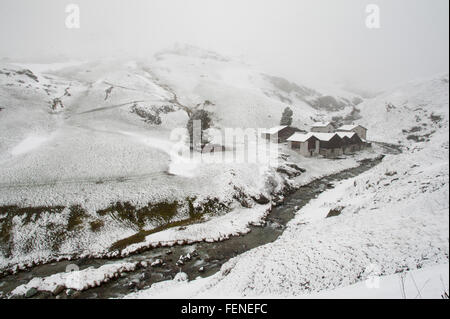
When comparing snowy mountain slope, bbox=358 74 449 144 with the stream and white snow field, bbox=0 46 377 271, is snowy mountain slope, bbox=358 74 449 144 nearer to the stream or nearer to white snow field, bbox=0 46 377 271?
white snow field, bbox=0 46 377 271

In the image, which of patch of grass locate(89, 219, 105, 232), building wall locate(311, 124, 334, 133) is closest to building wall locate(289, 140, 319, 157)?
building wall locate(311, 124, 334, 133)

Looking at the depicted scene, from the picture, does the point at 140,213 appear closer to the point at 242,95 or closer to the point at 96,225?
the point at 96,225

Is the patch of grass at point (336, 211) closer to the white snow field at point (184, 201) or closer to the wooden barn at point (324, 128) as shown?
the white snow field at point (184, 201)

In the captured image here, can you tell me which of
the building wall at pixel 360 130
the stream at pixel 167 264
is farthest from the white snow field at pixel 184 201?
the building wall at pixel 360 130

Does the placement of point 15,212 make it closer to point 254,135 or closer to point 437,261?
point 437,261

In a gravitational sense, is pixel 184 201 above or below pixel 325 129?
below

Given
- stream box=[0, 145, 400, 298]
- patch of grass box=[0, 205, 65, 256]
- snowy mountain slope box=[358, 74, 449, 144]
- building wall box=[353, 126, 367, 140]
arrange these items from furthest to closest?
snowy mountain slope box=[358, 74, 449, 144] → building wall box=[353, 126, 367, 140] → patch of grass box=[0, 205, 65, 256] → stream box=[0, 145, 400, 298]

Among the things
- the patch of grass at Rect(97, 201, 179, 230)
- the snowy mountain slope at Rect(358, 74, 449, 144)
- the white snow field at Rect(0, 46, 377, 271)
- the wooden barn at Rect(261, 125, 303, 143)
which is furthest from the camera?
the snowy mountain slope at Rect(358, 74, 449, 144)

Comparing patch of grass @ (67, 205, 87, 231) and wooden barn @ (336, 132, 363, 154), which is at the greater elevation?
wooden barn @ (336, 132, 363, 154)

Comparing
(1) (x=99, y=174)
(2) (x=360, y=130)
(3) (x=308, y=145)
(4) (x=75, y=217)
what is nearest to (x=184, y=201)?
(4) (x=75, y=217)
